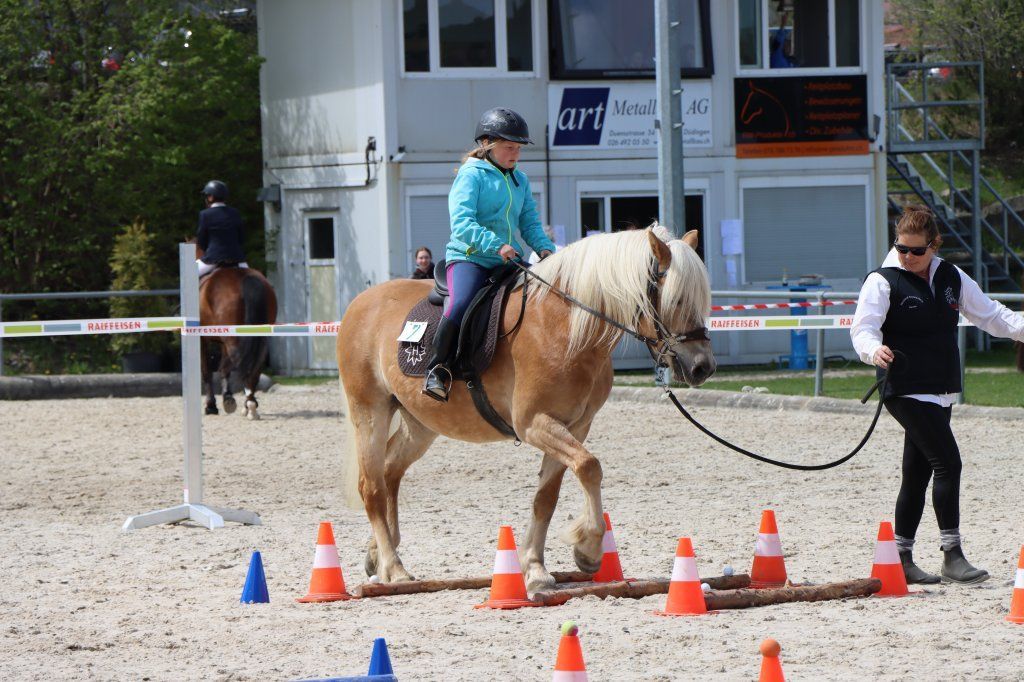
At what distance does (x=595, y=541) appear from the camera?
752 centimetres

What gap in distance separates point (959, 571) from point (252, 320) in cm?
1070

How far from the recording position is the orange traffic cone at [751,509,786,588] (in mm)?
7820

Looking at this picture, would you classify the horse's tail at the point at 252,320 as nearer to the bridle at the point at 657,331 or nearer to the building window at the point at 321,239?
the building window at the point at 321,239

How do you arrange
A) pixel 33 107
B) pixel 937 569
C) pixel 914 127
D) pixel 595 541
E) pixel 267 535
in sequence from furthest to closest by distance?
pixel 914 127
pixel 33 107
pixel 267 535
pixel 937 569
pixel 595 541

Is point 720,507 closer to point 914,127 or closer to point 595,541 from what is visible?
point 595,541

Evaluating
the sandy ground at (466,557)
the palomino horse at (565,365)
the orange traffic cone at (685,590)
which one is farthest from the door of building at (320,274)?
the orange traffic cone at (685,590)

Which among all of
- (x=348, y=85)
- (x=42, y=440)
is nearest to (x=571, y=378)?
(x=42, y=440)

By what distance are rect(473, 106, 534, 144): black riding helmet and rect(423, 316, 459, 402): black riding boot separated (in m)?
0.96

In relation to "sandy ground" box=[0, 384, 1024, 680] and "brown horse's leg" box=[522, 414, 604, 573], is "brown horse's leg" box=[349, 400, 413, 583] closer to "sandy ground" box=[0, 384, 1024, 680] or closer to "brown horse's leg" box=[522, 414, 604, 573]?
"sandy ground" box=[0, 384, 1024, 680]

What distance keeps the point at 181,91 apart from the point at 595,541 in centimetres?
1814

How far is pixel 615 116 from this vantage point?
23.5 m

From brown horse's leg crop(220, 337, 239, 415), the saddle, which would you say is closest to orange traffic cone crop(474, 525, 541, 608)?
the saddle

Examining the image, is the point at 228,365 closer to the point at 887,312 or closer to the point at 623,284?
the point at 623,284

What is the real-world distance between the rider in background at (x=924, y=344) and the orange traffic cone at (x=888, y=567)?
31 cm
